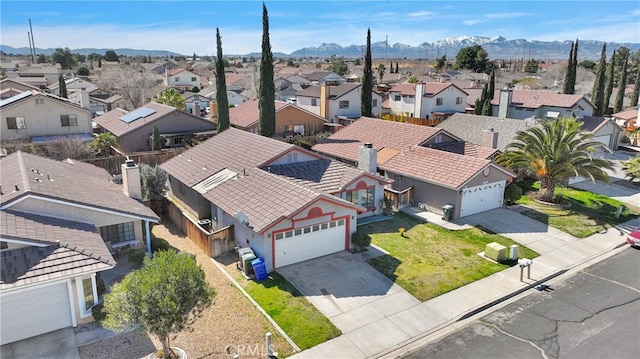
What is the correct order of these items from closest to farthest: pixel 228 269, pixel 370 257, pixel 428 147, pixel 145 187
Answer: pixel 228 269, pixel 370 257, pixel 145 187, pixel 428 147

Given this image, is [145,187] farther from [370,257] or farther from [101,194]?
[370,257]

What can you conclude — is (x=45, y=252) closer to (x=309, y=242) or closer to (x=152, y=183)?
(x=309, y=242)

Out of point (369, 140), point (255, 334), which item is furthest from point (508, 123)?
point (255, 334)

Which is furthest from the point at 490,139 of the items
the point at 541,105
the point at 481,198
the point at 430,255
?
the point at 541,105

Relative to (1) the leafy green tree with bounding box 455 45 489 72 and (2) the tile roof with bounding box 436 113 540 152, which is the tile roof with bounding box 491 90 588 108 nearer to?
(2) the tile roof with bounding box 436 113 540 152

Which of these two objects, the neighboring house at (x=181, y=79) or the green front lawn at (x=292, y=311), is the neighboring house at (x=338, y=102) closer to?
the green front lawn at (x=292, y=311)

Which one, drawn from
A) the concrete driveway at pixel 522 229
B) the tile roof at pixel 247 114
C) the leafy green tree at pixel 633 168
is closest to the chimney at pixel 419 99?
the tile roof at pixel 247 114
